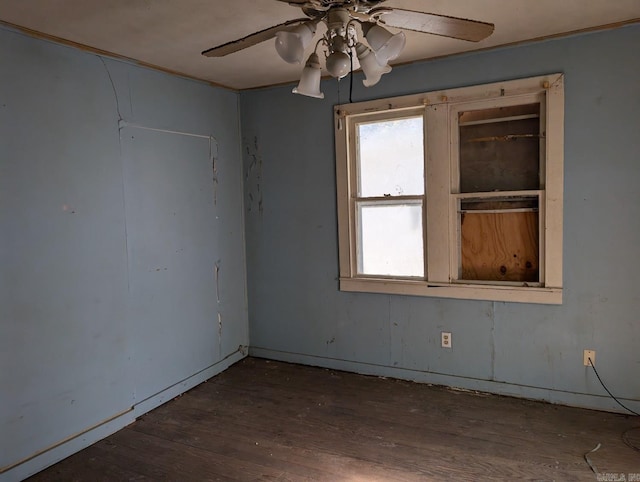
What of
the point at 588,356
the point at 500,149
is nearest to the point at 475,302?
the point at 588,356

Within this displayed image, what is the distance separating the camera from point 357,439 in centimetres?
266

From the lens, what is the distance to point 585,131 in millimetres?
2826

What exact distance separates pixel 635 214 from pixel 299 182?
243 cm

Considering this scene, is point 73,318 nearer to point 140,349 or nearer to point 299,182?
point 140,349

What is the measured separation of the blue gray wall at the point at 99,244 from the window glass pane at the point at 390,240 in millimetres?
1257

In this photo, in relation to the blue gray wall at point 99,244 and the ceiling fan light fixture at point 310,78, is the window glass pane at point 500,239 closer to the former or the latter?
the ceiling fan light fixture at point 310,78

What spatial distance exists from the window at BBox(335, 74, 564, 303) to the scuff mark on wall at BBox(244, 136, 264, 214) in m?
0.83

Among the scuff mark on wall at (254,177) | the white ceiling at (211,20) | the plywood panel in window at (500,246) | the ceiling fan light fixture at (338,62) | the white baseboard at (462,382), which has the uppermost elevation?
the white ceiling at (211,20)

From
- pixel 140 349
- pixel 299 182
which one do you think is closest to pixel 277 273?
pixel 299 182

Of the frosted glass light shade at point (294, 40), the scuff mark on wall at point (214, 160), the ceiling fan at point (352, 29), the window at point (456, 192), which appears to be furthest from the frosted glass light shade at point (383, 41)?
the scuff mark on wall at point (214, 160)

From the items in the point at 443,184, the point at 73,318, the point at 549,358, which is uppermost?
the point at 443,184

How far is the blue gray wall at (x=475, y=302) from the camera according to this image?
109 inches

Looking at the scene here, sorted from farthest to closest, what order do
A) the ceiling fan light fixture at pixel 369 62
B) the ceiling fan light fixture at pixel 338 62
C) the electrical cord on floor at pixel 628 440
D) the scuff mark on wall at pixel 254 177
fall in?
1. the scuff mark on wall at pixel 254 177
2. the electrical cord on floor at pixel 628 440
3. the ceiling fan light fixture at pixel 369 62
4. the ceiling fan light fixture at pixel 338 62

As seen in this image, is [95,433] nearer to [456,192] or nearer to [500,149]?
[456,192]
